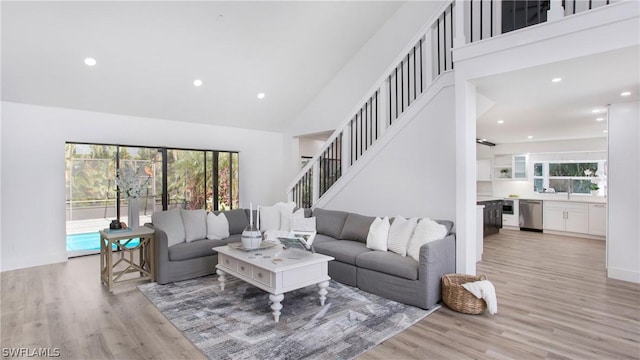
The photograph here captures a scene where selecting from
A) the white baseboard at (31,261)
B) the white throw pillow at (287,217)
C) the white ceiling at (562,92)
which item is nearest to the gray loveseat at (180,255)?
the white throw pillow at (287,217)

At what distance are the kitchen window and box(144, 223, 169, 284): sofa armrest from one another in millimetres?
8883

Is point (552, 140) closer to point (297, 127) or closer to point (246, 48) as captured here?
point (297, 127)

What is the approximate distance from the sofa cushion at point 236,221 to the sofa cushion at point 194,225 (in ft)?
1.60

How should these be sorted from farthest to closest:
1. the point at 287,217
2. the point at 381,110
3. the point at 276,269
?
1. the point at 287,217
2. the point at 381,110
3. the point at 276,269

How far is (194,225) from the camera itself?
4.68m

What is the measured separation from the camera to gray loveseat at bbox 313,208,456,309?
3.36 meters

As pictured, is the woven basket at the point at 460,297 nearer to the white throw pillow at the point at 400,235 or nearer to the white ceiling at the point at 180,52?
the white throw pillow at the point at 400,235

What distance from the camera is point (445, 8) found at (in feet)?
13.7

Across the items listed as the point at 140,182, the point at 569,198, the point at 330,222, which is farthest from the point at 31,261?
the point at 569,198

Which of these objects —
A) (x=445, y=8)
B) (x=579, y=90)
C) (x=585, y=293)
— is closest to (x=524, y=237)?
(x=585, y=293)

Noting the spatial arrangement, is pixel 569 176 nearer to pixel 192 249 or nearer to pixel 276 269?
pixel 276 269

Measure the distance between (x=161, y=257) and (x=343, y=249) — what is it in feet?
7.66

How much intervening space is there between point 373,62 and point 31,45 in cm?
550

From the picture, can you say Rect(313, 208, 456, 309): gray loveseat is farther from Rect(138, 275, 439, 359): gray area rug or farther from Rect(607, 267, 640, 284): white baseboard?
Rect(607, 267, 640, 284): white baseboard
